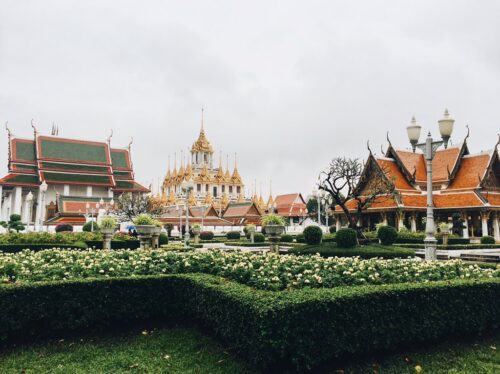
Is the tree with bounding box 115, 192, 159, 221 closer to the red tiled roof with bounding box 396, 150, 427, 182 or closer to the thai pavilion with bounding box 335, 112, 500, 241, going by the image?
the thai pavilion with bounding box 335, 112, 500, 241

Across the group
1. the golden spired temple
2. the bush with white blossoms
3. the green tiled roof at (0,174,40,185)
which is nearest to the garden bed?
the bush with white blossoms

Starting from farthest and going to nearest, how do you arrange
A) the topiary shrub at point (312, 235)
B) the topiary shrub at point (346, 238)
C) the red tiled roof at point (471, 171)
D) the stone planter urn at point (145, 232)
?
the red tiled roof at point (471, 171) → the topiary shrub at point (312, 235) → the topiary shrub at point (346, 238) → the stone planter urn at point (145, 232)

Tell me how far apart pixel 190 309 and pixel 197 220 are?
48.4 meters

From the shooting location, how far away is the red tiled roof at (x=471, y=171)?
31.5 meters

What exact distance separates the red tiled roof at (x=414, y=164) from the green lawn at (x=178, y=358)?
97.9 feet

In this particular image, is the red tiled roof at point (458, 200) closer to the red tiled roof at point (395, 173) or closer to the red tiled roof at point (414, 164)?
the red tiled roof at point (395, 173)

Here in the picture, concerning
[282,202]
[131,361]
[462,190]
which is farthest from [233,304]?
[282,202]

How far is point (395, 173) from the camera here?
34031 mm

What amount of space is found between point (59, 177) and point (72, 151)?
14.1 ft

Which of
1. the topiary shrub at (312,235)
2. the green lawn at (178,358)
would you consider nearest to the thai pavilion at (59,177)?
the topiary shrub at (312,235)

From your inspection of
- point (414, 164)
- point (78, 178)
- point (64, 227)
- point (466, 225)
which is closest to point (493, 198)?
point (466, 225)

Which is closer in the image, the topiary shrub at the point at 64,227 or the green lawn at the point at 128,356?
the green lawn at the point at 128,356

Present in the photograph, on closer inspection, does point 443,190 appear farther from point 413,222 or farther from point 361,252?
point 361,252

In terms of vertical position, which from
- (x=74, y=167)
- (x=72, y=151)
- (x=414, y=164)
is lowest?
(x=414, y=164)
